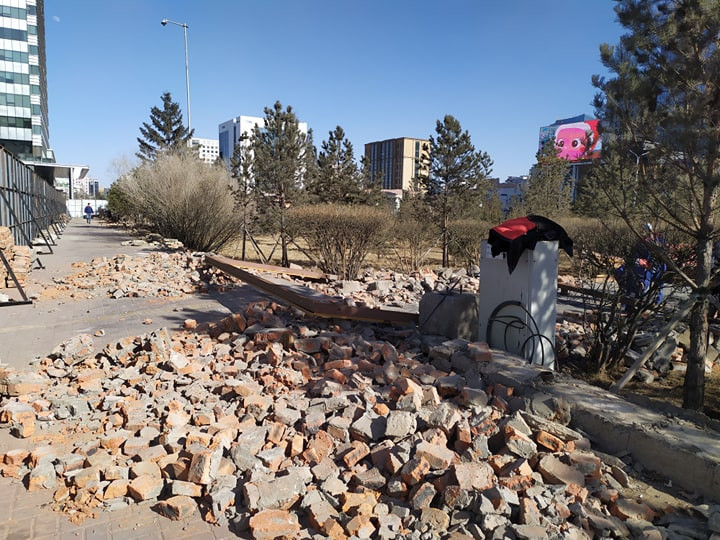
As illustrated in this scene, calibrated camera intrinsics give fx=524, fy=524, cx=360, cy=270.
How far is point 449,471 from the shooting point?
10.4 feet

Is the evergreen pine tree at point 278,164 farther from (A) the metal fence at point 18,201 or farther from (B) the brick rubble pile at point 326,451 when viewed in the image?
(B) the brick rubble pile at point 326,451

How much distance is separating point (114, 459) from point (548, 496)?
2.86 metres

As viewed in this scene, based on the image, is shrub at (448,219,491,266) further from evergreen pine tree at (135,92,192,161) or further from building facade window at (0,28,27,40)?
building facade window at (0,28,27,40)

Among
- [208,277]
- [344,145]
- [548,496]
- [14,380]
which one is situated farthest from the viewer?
[344,145]

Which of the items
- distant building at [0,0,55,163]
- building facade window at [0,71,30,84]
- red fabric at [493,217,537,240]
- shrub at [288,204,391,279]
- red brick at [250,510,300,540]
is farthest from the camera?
building facade window at [0,71,30,84]

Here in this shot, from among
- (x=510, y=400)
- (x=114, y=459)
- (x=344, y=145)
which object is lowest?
(x=114, y=459)

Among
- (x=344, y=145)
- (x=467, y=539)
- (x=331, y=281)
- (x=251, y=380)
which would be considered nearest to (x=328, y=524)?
(x=467, y=539)

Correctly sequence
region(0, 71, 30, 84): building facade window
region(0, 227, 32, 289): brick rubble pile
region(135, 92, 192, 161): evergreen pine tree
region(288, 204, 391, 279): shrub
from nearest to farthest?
region(0, 227, 32, 289): brick rubble pile → region(288, 204, 391, 279): shrub → region(135, 92, 192, 161): evergreen pine tree → region(0, 71, 30, 84): building facade window

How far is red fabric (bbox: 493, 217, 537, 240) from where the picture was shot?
5.19 metres

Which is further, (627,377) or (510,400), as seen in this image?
(627,377)

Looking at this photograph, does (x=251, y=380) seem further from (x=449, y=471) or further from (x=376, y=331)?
(x=449, y=471)

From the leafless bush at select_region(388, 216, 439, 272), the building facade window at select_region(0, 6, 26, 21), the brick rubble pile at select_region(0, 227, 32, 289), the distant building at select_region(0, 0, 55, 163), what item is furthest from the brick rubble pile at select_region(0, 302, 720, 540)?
the building facade window at select_region(0, 6, 26, 21)

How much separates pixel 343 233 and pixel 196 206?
786 cm

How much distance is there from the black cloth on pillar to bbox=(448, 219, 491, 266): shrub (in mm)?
11602
